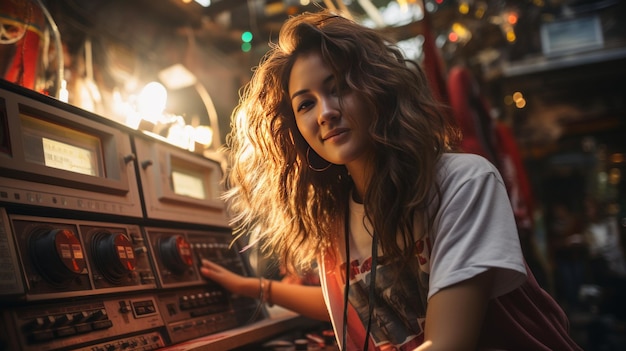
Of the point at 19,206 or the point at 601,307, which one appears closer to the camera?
the point at 19,206

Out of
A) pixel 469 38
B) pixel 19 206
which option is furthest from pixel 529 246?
pixel 19 206

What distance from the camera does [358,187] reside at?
1.50 m

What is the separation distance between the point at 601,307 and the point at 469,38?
331 centimetres

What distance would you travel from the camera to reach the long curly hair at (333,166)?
1.25 m

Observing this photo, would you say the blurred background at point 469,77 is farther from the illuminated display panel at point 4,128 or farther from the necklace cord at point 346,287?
the necklace cord at point 346,287

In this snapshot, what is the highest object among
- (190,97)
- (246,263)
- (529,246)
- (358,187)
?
(190,97)

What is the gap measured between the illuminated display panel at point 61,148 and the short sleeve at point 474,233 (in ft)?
3.15

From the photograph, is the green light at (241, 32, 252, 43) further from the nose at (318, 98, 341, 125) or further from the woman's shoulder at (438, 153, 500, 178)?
the woman's shoulder at (438, 153, 500, 178)

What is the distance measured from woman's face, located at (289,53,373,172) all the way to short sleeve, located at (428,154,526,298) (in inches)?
10.1

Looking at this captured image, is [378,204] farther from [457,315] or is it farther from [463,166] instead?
[457,315]

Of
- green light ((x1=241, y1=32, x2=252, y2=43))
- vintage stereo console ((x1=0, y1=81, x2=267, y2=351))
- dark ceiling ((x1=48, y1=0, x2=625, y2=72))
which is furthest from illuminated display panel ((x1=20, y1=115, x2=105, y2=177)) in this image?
green light ((x1=241, y1=32, x2=252, y2=43))

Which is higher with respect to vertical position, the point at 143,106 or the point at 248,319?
the point at 143,106

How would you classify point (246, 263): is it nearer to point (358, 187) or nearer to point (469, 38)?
point (358, 187)

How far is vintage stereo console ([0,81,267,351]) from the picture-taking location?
104 centimetres
